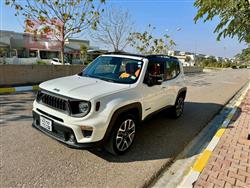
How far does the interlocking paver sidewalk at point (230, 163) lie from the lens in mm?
3033

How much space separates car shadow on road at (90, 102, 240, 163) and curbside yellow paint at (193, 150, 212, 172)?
45 cm

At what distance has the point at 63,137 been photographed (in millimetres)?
3283

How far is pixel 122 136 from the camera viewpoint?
3.67m

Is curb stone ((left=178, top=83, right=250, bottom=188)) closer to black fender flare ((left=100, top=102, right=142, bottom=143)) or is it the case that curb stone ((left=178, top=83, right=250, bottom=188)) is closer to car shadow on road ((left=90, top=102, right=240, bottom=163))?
car shadow on road ((left=90, top=102, right=240, bottom=163))

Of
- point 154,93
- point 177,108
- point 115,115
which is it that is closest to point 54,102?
point 115,115

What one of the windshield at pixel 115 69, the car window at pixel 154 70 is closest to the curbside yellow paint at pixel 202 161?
the car window at pixel 154 70

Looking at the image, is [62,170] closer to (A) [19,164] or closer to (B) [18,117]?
(A) [19,164]

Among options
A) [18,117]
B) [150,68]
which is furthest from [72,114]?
[18,117]

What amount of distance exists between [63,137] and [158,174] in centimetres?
163

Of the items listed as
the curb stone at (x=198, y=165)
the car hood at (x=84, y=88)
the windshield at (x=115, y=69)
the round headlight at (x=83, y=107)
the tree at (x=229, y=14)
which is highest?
the tree at (x=229, y=14)

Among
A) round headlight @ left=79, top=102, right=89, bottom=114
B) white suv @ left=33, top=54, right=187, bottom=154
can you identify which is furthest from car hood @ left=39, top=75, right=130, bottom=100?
round headlight @ left=79, top=102, right=89, bottom=114

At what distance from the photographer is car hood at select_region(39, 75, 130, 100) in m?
3.19

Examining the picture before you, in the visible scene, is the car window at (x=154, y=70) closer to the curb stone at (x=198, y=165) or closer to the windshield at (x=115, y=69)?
the windshield at (x=115, y=69)

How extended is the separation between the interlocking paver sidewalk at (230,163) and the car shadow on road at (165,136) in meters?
0.67
